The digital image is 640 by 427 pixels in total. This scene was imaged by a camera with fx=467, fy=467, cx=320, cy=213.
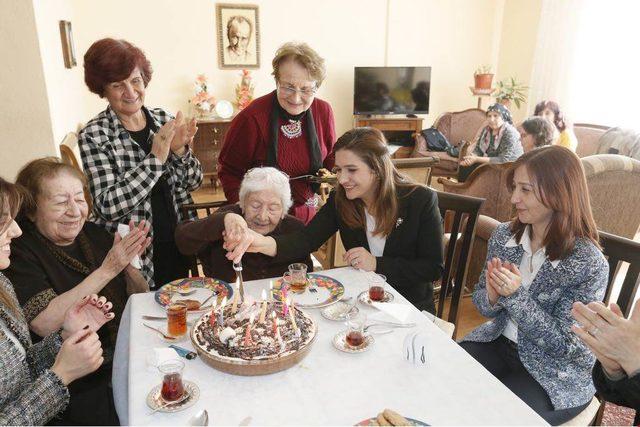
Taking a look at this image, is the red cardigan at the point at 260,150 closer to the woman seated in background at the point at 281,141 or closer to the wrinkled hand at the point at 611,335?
the woman seated in background at the point at 281,141

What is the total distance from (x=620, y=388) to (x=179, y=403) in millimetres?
1159

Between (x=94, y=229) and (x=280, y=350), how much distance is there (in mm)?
1136

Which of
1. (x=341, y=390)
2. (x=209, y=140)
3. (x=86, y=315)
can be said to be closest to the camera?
(x=341, y=390)

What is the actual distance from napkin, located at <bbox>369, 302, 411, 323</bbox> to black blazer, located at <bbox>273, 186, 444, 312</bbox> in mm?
318

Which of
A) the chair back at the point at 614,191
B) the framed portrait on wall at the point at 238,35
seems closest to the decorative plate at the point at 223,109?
the framed portrait on wall at the point at 238,35

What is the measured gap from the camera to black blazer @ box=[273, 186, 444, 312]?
1.99 metres

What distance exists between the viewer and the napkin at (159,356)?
1303mm

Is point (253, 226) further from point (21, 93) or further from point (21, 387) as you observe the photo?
point (21, 93)

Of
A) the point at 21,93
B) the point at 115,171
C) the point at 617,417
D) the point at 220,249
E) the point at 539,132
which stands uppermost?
the point at 21,93

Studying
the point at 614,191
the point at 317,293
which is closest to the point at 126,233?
the point at 317,293

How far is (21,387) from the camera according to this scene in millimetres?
1323

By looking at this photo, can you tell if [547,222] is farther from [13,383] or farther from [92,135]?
[92,135]

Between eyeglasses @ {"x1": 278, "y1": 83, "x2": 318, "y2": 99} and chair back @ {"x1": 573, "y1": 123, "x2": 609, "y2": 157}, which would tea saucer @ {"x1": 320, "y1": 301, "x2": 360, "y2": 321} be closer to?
eyeglasses @ {"x1": 278, "y1": 83, "x2": 318, "y2": 99}

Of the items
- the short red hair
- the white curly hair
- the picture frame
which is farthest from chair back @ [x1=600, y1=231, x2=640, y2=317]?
the picture frame
